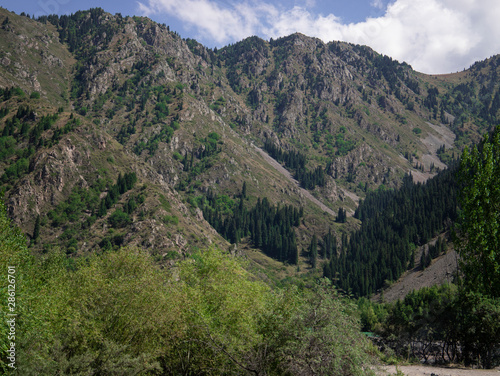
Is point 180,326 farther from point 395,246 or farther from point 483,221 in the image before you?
point 395,246

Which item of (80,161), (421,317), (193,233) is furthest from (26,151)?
(421,317)

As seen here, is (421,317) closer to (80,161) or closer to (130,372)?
(130,372)

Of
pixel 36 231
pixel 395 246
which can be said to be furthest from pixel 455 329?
pixel 36 231

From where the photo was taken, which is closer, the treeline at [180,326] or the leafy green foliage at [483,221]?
the treeline at [180,326]


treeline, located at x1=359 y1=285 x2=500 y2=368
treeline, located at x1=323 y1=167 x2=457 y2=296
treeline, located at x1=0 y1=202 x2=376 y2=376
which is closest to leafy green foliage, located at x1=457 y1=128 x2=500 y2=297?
treeline, located at x1=359 y1=285 x2=500 y2=368

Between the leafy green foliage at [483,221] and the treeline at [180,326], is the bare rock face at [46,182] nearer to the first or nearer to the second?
the treeline at [180,326]

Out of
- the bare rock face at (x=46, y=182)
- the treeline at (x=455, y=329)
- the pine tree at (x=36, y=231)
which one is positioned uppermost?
the bare rock face at (x=46, y=182)

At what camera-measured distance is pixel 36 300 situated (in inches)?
1019

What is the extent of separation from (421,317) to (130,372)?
169 feet

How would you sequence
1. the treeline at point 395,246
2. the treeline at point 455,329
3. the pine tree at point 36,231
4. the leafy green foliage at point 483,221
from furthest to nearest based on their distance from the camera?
the treeline at point 395,246 < the pine tree at point 36,231 < the treeline at point 455,329 < the leafy green foliage at point 483,221

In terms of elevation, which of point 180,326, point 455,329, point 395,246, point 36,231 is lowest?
point 180,326

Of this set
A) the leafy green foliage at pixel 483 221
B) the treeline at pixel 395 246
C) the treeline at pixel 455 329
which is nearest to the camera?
the leafy green foliage at pixel 483 221

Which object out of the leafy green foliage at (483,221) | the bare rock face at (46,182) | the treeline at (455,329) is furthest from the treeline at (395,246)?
the leafy green foliage at (483,221)

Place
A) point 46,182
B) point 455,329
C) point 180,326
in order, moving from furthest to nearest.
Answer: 1. point 46,182
2. point 455,329
3. point 180,326
